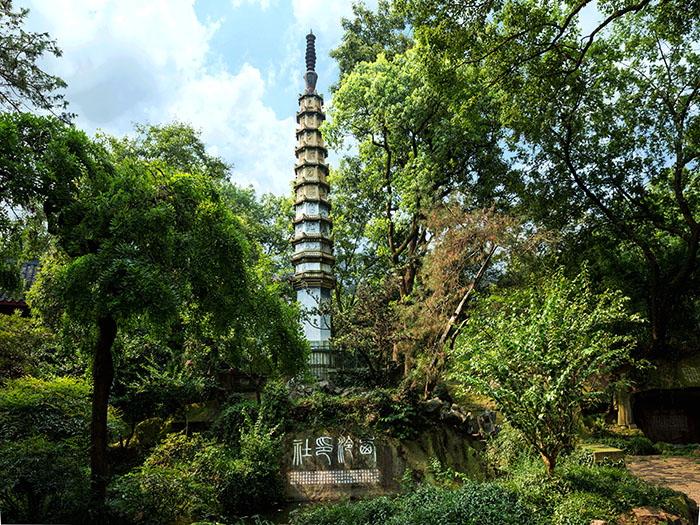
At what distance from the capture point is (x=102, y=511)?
3.88m

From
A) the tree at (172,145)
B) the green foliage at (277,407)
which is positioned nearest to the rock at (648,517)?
the green foliage at (277,407)

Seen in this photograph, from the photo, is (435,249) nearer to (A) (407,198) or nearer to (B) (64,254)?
(A) (407,198)

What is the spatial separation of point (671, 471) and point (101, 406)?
9.59 m

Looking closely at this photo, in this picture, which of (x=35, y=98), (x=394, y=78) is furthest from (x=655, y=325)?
(x=35, y=98)

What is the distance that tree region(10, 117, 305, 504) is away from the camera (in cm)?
350

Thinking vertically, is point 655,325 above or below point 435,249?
below

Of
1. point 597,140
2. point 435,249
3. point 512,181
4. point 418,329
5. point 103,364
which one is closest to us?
point 103,364

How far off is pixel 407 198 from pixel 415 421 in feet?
19.3

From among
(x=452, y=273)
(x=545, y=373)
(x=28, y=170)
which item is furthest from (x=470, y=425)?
(x=28, y=170)

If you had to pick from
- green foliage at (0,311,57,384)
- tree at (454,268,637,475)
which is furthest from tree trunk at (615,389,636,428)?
green foliage at (0,311,57,384)

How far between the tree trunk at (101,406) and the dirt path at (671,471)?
7.55 meters

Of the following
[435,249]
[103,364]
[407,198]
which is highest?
[407,198]

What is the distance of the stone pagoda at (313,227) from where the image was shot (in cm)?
1143

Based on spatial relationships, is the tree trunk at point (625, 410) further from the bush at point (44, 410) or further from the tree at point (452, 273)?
the bush at point (44, 410)
